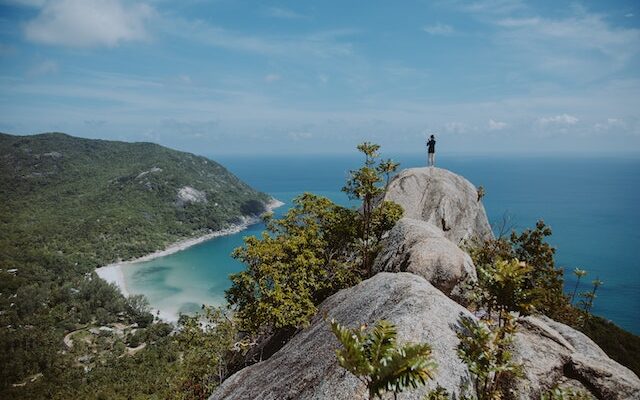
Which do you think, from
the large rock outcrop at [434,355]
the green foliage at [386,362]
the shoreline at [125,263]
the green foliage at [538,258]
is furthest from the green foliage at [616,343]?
the shoreline at [125,263]

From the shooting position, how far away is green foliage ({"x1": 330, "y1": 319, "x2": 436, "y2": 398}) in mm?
7914

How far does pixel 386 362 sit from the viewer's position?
805 cm

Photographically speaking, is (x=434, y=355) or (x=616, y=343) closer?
(x=434, y=355)

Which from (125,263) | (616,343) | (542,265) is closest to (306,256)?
(542,265)

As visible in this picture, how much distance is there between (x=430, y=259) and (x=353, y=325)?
600 centimetres

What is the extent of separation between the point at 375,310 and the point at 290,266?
895 centimetres

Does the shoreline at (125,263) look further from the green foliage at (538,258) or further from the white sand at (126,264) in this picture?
the green foliage at (538,258)

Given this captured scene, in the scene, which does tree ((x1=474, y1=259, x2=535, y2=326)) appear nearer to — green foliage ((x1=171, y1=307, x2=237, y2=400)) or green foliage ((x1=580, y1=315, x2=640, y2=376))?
green foliage ((x1=171, y1=307, x2=237, y2=400))

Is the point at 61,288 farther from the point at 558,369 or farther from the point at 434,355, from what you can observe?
the point at 558,369

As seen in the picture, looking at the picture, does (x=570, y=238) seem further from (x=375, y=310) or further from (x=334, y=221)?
Answer: (x=375, y=310)

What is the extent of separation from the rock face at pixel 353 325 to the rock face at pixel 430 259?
2670mm

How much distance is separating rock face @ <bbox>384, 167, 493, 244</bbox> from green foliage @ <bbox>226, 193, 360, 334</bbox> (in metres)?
9.03

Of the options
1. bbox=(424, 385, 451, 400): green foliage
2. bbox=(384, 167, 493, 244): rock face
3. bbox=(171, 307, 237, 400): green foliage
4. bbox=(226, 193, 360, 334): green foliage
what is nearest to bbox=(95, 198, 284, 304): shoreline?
bbox=(171, 307, 237, 400): green foliage

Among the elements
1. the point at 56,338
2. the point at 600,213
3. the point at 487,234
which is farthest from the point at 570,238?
the point at 56,338
